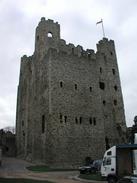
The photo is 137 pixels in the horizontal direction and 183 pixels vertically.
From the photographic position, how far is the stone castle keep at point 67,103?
42.4 m

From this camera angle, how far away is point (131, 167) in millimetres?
22391

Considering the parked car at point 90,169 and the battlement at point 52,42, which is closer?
the parked car at point 90,169

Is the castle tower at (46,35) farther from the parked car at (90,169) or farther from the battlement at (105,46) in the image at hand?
the parked car at (90,169)

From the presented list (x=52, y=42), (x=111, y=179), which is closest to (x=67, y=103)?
(x=52, y=42)

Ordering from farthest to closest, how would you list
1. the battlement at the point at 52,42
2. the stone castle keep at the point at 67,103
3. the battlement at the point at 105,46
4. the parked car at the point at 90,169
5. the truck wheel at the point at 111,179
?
the battlement at the point at 105,46, the battlement at the point at 52,42, the stone castle keep at the point at 67,103, the parked car at the point at 90,169, the truck wheel at the point at 111,179

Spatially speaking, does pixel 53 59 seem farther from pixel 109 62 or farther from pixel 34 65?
pixel 109 62

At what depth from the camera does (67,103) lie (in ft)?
145

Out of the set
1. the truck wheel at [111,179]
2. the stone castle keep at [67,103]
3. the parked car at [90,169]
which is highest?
the stone castle keep at [67,103]

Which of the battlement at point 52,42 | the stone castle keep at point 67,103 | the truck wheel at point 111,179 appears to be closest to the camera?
the truck wheel at point 111,179

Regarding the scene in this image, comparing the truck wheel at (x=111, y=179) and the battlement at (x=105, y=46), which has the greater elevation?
the battlement at (x=105, y=46)

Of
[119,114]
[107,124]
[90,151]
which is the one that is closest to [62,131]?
[90,151]

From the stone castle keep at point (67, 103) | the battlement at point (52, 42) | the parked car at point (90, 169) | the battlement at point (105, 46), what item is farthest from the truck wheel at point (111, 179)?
the battlement at point (105, 46)

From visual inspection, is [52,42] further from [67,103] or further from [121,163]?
Answer: [121,163]

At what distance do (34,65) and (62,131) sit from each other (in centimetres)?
1510
